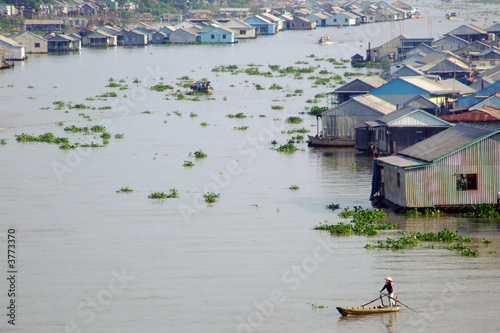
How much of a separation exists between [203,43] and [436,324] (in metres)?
99.9

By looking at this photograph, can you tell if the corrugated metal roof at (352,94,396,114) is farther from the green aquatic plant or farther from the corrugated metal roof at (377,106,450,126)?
the green aquatic plant

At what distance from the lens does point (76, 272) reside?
19672 mm

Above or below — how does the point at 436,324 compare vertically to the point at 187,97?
below

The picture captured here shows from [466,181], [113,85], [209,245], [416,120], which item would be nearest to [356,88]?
[416,120]

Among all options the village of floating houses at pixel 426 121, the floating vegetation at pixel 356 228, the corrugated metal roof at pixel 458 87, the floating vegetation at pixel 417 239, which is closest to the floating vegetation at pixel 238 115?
the village of floating houses at pixel 426 121

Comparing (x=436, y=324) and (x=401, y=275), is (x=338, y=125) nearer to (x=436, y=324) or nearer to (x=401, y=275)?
(x=401, y=275)

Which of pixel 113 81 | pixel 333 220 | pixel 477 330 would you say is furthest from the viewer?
pixel 113 81

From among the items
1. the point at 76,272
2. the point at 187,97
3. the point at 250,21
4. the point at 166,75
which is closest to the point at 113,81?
the point at 166,75

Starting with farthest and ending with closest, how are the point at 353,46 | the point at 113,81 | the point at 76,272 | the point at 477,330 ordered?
1. the point at 353,46
2. the point at 113,81
3. the point at 76,272
4. the point at 477,330

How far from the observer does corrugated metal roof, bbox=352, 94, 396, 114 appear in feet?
120

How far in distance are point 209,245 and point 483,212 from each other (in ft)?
28.7

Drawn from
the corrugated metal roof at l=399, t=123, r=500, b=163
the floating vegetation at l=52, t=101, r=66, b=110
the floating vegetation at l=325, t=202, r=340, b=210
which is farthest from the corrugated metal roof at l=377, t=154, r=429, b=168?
the floating vegetation at l=52, t=101, r=66, b=110

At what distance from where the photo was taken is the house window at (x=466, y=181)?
2375 centimetres

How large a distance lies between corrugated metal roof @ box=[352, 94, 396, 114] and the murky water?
2.60 metres
